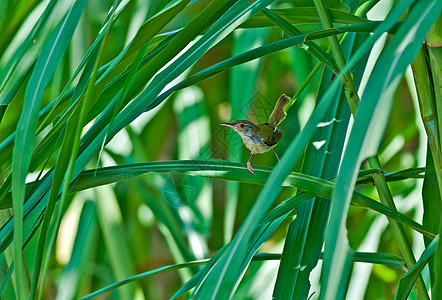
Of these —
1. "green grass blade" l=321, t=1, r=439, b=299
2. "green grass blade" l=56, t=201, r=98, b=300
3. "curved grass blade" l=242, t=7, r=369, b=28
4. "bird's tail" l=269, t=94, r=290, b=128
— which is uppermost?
"curved grass blade" l=242, t=7, r=369, b=28

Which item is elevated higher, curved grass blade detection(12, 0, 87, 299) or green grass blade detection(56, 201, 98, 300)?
curved grass blade detection(12, 0, 87, 299)

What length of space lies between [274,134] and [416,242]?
49cm

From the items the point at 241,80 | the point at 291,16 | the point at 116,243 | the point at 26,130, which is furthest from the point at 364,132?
the point at 116,243

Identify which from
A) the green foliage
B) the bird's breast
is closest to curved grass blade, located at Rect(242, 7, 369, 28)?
the green foliage

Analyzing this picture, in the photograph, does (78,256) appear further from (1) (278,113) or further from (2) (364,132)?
(2) (364,132)

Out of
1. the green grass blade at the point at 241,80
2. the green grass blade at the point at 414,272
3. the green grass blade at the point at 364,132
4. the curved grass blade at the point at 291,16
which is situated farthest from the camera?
the green grass blade at the point at 241,80

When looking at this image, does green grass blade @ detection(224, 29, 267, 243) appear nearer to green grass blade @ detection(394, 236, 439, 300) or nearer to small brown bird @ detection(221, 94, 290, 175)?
small brown bird @ detection(221, 94, 290, 175)

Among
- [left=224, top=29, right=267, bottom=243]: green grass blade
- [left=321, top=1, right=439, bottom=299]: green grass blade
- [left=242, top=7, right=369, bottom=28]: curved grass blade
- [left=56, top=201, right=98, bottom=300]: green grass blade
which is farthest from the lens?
[left=56, top=201, right=98, bottom=300]: green grass blade

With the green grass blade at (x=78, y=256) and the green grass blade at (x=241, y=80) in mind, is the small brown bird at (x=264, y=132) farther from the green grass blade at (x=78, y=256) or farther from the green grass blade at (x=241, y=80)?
the green grass blade at (x=78, y=256)

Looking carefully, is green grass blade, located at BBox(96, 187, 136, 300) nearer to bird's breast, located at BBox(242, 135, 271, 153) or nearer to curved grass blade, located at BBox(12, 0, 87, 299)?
bird's breast, located at BBox(242, 135, 271, 153)

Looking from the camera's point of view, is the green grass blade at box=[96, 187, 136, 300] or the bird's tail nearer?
the bird's tail

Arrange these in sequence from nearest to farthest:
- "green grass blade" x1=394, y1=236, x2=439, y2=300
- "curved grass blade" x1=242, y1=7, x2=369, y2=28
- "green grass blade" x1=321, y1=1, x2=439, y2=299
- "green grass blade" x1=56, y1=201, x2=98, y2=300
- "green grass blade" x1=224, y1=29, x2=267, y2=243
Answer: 1. "green grass blade" x1=321, y1=1, x2=439, y2=299
2. "green grass blade" x1=394, y1=236, x2=439, y2=300
3. "curved grass blade" x1=242, y1=7, x2=369, y2=28
4. "green grass blade" x1=224, y1=29, x2=267, y2=243
5. "green grass blade" x1=56, y1=201, x2=98, y2=300

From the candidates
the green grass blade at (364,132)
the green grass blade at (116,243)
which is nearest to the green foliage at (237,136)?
the green grass blade at (364,132)

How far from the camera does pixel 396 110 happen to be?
1.47m
